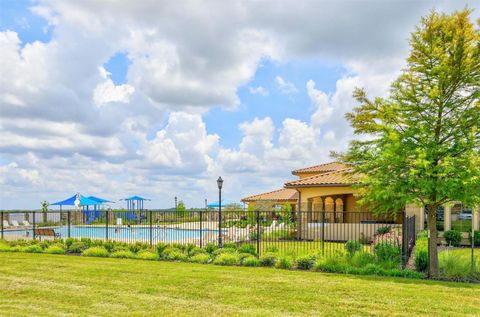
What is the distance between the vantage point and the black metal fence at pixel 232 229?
18.8m

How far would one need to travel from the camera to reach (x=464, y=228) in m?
22.1

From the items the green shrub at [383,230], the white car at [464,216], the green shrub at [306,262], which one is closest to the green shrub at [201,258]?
the green shrub at [306,262]

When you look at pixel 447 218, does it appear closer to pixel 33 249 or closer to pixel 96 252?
pixel 96 252

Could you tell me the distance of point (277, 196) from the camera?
39094mm

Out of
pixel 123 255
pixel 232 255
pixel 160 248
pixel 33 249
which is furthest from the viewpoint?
pixel 33 249

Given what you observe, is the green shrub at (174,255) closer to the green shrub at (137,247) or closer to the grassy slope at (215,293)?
the green shrub at (137,247)

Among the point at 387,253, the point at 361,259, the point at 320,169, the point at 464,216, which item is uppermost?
the point at 320,169

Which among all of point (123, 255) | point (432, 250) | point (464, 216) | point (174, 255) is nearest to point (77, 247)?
point (123, 255)

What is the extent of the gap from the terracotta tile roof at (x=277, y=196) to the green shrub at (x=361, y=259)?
2326 cm

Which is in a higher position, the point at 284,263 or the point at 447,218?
the point at 447,218

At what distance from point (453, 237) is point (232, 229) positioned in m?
12.1

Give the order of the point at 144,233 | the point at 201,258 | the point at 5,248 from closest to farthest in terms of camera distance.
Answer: the point at 201,258 → the point at 5,248 → the point at 144,233

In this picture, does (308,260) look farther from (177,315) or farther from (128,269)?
(177,315)

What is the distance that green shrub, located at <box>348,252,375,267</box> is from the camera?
43.4 feet
